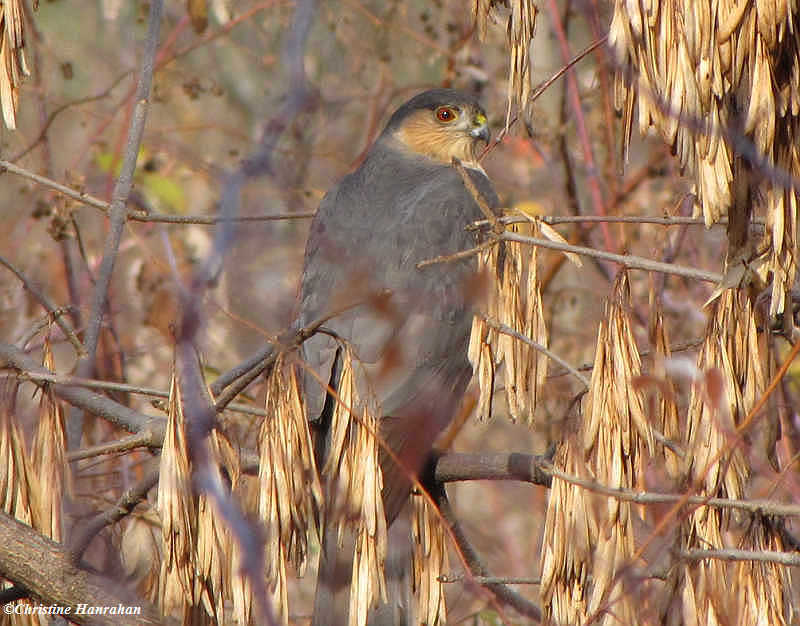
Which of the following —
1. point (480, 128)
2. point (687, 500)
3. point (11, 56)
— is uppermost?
point (480, 128)

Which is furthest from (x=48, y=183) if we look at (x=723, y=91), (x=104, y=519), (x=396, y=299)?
(x=723, y=91)

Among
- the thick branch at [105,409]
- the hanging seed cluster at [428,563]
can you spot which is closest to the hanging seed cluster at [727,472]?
the hanging seed cluster at [428,563]

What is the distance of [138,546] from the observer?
10.0ft

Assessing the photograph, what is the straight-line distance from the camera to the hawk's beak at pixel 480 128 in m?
5.16

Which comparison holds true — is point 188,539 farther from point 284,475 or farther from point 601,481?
point 601,481

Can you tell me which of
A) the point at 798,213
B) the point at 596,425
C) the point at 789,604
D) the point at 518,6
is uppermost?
the point at 518,6

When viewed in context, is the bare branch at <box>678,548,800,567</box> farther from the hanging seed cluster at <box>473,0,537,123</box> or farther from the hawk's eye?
the hawk's eye

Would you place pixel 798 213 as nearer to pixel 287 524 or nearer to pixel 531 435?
pixel 287 524

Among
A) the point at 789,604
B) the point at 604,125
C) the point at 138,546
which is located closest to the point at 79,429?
the point at 138,546

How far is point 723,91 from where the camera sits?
2.04m

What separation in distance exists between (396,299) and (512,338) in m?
0.87

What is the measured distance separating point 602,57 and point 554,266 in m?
0.92

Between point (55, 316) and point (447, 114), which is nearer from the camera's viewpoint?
point (55, 316)

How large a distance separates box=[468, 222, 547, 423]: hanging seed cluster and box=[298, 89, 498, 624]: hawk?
0.64 ft
